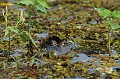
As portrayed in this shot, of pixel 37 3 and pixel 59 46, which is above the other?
pixel 37 3

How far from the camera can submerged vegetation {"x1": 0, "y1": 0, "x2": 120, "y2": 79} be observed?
11.6ft

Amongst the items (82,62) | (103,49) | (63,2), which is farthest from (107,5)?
(82,62)

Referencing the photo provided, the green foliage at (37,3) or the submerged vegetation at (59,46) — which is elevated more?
the green foliage at (37,3)

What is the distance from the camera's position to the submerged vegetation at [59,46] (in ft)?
11.6

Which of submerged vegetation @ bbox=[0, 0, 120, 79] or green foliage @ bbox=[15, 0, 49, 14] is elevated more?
green foliage @ bbox=[15, 0, 49, 14]

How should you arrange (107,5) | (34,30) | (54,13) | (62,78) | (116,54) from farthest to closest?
(107,5)
(54,13)
(34,30)
(116,54)
(62,78)

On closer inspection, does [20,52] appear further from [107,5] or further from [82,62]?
[107,5]

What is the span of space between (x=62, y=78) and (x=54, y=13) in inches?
107

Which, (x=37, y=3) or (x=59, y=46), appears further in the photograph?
(x=59, y=46)

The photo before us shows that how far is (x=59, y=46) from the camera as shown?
4285 mm

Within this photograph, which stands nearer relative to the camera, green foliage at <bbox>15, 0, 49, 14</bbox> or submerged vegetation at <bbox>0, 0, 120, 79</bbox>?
submerged vegetation at <bbox>0, 0, 120, 79</bbox>

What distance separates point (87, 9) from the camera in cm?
624

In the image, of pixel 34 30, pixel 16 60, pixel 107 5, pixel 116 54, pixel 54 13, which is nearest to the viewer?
pixel 16 60

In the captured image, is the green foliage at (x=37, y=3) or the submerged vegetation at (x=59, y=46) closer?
the submerged vegetation at (x=59, y=46)
